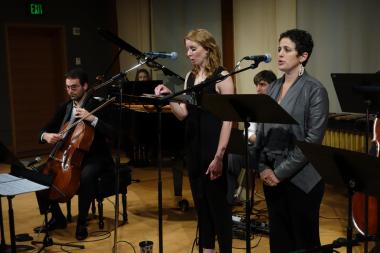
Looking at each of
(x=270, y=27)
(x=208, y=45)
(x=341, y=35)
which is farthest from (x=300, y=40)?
(x=270, y=27)

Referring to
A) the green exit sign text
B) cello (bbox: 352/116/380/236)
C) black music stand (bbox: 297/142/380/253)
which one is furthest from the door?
black music stand (bbox: 297/142/380/253)

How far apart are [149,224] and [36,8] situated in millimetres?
5260

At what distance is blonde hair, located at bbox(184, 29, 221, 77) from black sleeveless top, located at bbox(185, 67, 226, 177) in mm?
53

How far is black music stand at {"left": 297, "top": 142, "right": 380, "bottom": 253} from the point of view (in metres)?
1.95

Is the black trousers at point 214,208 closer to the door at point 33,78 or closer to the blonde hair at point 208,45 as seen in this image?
the blonde hair at point 208,45

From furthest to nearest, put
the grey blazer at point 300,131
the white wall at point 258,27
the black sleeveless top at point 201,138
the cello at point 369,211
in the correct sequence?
the white wall at point 258,27 < the cello at point 369,211 < the black sleeveless top at point 201,138 < the grey blazer at point 300,131

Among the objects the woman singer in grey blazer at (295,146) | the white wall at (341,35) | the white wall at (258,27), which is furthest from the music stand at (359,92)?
the white wall at (258,27)

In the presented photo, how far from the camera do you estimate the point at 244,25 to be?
7.13 m

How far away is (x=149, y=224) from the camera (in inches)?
183

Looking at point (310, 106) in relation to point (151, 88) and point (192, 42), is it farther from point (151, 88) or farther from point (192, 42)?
point (151, 88)

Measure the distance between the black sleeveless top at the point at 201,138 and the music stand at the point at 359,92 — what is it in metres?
0.78

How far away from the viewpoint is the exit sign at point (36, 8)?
8398 mm

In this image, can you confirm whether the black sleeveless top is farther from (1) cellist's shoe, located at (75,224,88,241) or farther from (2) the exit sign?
(2) the exit sign

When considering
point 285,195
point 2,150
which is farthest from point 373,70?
point 2,150
